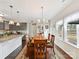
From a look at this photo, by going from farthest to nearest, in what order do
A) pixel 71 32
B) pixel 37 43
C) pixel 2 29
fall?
pixel 2 29 < pixel 71 32 < pixel 37 43

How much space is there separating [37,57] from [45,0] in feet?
8.93

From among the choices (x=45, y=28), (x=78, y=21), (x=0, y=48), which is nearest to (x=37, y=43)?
(x=0, y=48)

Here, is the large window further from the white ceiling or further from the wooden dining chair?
the wooden dining chair

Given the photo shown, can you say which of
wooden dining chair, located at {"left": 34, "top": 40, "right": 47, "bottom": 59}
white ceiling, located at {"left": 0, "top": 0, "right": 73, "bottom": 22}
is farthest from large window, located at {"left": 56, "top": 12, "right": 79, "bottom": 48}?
→ wooden dining chair, located at {"left": 34, "top": 40, "right": 47, "bottom": 59}

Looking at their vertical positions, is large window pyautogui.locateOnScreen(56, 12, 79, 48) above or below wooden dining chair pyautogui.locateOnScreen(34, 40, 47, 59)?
above

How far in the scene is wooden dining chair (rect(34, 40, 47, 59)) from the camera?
4391 millimetres

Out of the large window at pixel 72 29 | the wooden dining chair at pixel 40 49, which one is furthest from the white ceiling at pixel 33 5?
the wooden dining chair at pixel 40 49

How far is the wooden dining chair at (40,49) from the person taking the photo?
439 cm

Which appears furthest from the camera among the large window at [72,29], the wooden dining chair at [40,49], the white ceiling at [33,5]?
the white ceiling at [33,5]

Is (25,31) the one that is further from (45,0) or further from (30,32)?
(45,0)

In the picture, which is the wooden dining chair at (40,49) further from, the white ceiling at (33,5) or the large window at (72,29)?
the white ceiling at (33,5)

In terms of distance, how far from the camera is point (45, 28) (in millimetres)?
17266

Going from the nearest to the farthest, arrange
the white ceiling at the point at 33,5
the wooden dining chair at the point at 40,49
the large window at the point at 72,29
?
the wooden dining chair at the point at 40,49
the large window at the point at 72,29
the white ceiling at the point at 33,5

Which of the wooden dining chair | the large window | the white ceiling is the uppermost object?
the white ceiling
